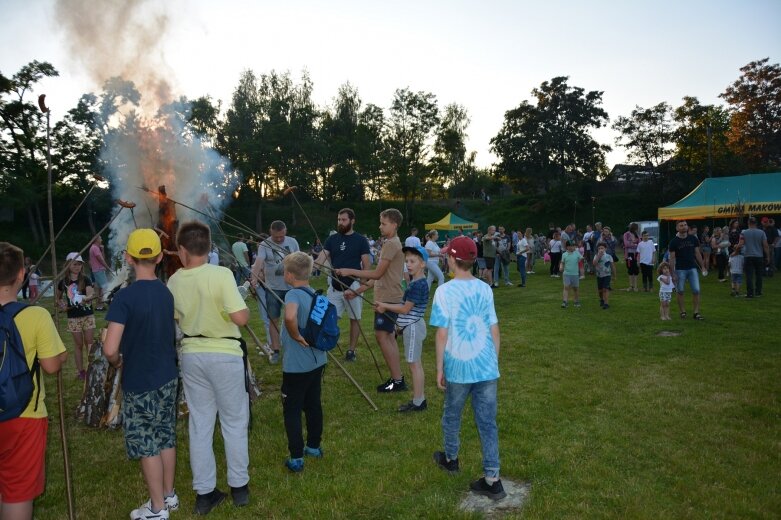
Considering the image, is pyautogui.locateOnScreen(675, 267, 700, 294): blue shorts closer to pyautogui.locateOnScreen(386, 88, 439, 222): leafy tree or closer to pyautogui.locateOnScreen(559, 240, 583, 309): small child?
pyautogui.locateOnScreen(559, 240, 583, 309): small child

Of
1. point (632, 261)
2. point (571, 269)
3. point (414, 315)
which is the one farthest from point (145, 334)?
point (632, 261)

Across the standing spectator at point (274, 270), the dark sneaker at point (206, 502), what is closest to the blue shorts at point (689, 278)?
the standing spectator at point (274, 270)

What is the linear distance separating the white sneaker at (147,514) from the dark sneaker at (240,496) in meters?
0.46

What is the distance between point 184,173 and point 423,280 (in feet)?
12.1

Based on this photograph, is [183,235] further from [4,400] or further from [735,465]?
[735,465]

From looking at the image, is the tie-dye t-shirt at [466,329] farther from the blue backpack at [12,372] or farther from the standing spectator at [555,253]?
the standing spectator at [555,253]

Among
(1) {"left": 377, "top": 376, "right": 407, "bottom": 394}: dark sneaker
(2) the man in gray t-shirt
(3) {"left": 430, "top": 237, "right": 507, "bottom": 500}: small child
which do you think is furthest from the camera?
(2) the man in gray t-shirt

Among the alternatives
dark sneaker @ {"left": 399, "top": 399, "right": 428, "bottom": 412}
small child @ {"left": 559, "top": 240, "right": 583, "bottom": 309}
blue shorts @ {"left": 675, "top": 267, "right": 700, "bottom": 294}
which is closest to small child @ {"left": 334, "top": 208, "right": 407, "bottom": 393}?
dark sneaker @ {"left": 399, "top": 399, "right": 428, "bottom": 412}

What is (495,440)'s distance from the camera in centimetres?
389

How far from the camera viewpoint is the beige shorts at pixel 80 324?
7570mm

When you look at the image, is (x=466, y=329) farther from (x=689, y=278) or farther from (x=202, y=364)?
(x=689, y=278)

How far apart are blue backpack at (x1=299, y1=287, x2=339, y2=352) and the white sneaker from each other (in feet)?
5.05

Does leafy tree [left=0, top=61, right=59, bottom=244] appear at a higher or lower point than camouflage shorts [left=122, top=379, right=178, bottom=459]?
higher

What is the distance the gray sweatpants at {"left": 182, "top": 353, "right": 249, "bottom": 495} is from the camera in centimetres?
367
